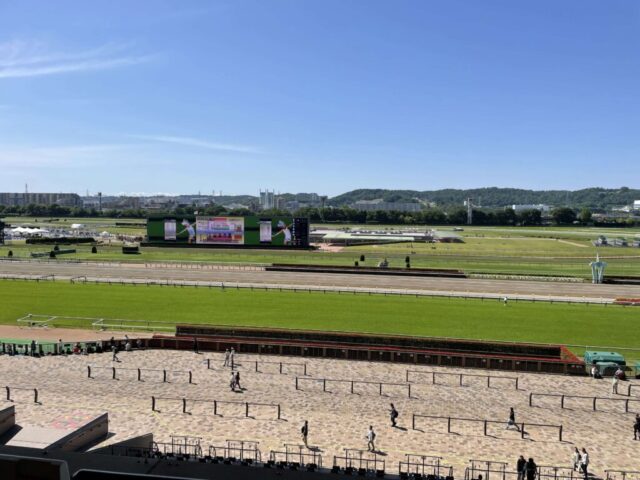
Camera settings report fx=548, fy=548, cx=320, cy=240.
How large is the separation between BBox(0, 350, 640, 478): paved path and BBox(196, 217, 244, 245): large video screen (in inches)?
2472

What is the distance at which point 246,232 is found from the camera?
9169 centimetres

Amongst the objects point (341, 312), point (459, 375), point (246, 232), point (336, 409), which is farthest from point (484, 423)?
point (246, 232)

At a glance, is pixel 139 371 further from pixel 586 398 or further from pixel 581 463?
pixel 586 398

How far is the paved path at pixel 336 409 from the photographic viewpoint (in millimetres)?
18375

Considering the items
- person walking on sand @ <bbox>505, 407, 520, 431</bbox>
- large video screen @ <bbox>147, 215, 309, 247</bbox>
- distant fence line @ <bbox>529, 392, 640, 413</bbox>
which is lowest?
distant fence line @ <bbox>529, 392, 640, 413</bbox>

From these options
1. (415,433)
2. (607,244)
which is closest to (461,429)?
(415,433)

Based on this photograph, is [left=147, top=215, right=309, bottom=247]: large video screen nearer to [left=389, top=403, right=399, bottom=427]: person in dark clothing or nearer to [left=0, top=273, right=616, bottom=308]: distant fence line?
[left=0, top=273, right=616, bottom=308]: distant fence line

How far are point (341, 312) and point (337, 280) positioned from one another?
1655 cm

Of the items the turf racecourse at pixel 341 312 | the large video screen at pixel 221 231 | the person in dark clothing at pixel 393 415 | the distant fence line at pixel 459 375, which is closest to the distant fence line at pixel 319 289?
the turf racecourse at pixel 341 312

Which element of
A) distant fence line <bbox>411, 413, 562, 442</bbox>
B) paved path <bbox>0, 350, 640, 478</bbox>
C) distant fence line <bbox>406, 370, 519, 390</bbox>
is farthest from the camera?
distant fence line <bbox>406, 370, 519, 390</bbox>

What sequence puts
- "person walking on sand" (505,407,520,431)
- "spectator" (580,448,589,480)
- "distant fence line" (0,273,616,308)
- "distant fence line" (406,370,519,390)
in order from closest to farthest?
"spectator" (580,448,589,480) < "person walking on sand" (505,407,520,431) < "distant fence line" (406,370,519,390) < "distant fence line" (0,273,616,308)

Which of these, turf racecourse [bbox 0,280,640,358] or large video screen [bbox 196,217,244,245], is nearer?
turf racecourse [bbox 0,280,640,358]

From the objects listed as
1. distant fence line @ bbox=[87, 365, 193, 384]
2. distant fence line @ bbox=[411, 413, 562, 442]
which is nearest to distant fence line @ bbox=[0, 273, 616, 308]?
distant fence line @ bbox=[87, 365, 193, 384]

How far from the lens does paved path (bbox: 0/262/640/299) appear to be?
52.4 metres
